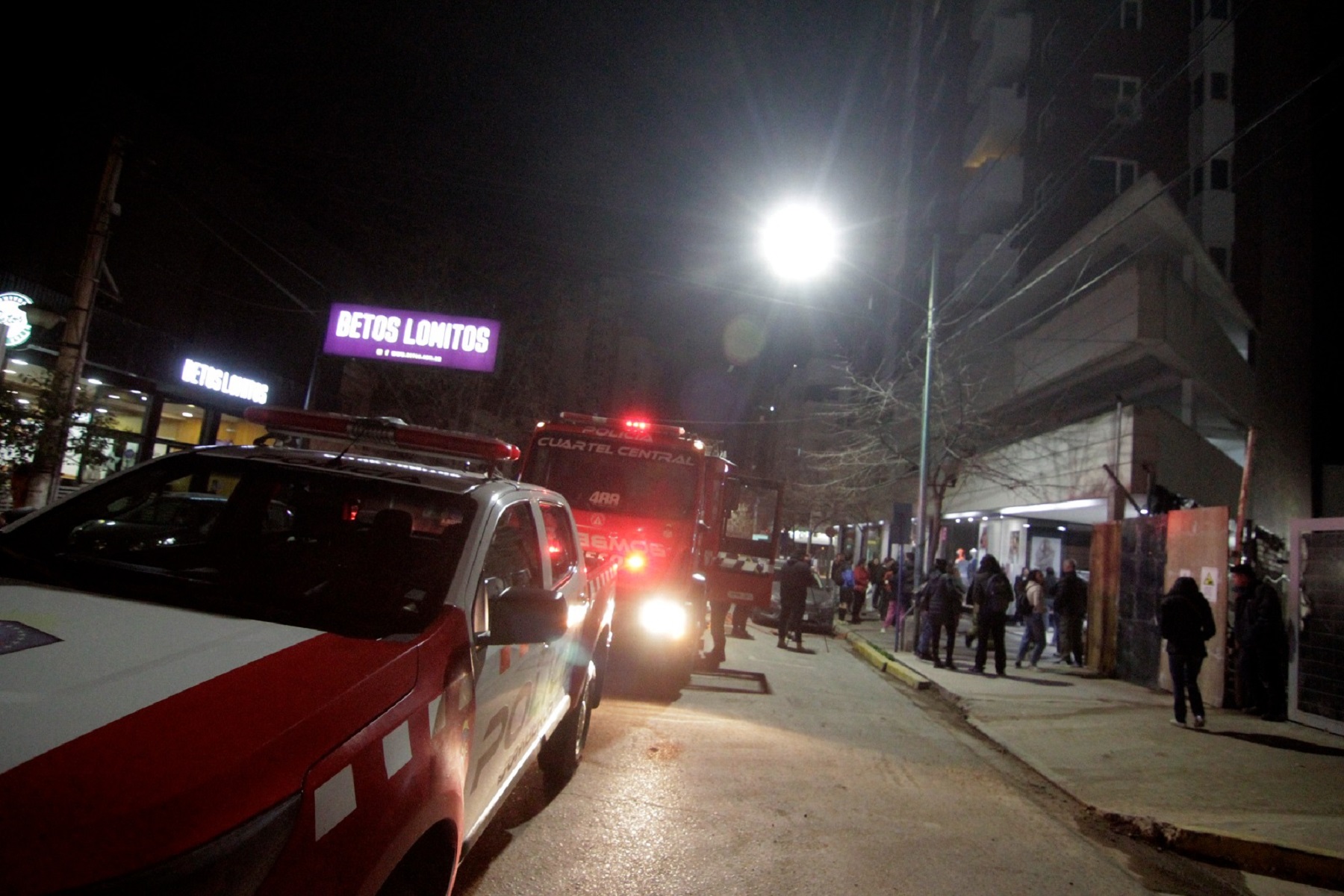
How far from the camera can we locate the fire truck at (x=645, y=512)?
32.0 ft

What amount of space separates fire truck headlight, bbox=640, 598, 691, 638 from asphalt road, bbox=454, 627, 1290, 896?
119 centimetres

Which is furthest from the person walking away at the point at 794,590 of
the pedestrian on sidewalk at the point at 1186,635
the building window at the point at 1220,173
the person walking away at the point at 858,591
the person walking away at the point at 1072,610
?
the building window at the point at 1220,173

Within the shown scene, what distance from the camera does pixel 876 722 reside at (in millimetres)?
9148

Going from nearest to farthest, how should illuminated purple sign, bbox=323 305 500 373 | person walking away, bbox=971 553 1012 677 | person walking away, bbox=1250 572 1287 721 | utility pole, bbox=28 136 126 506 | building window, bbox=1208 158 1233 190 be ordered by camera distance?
person walking away, bbox=1250 572 1287 721, utility pole, bbox=28 136 126 506, person walking away, bbox=971 553 1012 677, illuminated purple sign, bbox=323 305 500 373, building window, bbox=1208 158 1233 190

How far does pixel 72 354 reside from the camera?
11.4m

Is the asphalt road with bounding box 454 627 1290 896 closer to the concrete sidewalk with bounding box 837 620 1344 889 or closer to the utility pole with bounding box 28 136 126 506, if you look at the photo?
the concrete sidewalk with bounding box 837 620 1344 889

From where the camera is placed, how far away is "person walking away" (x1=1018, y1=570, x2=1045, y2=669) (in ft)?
48.4

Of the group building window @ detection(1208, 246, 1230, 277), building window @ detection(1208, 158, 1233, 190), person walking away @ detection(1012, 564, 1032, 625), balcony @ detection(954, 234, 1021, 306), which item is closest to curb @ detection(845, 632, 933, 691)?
person walking away @ detection(1012, 564, 1032, 625)

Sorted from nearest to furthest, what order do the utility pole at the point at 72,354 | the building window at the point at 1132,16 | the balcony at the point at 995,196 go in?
the utility pole at the point at 72,354 → the building window at the point at 1132,16 → the balcony at the point at 995,196

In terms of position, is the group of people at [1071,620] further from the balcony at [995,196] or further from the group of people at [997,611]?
the balcony at [995,196]

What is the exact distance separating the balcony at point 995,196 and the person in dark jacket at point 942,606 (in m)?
20.0

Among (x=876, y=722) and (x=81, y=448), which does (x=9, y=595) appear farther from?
(x=81, y=448)

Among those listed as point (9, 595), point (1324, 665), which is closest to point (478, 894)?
point (9, 595)

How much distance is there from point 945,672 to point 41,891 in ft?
44.7
